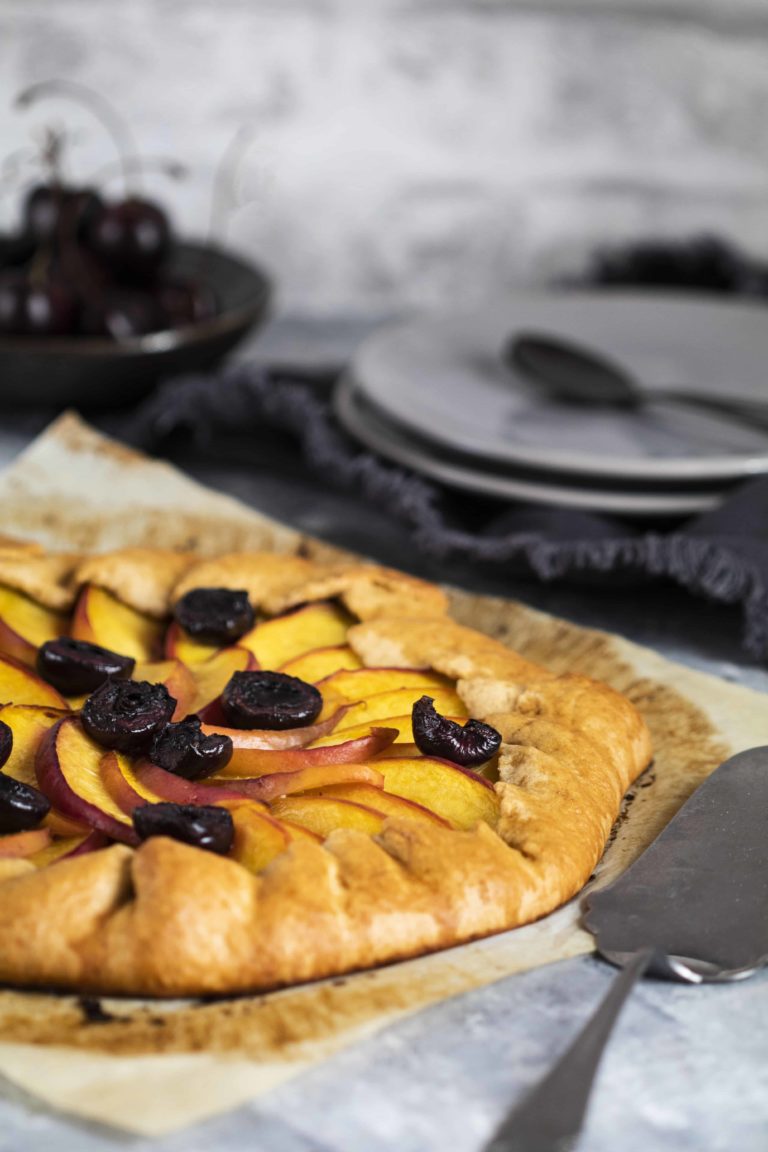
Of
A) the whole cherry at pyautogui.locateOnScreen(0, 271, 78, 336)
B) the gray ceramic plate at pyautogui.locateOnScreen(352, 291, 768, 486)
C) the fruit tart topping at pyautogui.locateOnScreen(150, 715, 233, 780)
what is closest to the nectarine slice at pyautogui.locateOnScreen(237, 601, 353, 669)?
the fruit tart topping at pyautogui.locateOnScreen(150, 715, 233, 780)

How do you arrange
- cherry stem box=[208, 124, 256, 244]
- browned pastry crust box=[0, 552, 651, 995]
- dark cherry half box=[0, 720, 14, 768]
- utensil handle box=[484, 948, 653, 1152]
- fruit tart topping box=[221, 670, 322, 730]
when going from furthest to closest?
cherry stem box=[208, 124, 256, 244] → fruit tart topping box=[221, 670, 322, 730] → dark cherry half box=[0, 720, 14, 768] → browned pastry crust box=[0, 552, 651, 995] → utensil handle box=[484, 948, 653, 1152]

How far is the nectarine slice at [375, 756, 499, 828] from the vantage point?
1.59 m

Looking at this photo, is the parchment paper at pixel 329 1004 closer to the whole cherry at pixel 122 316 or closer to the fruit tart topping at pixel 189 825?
the fruit tart topping at pixel 189 825

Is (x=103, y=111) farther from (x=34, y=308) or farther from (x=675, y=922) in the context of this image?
(x=675, y=922)

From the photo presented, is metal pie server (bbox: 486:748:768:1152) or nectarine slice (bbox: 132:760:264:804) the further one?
nectarine slice (bbox: 132:760:264:804)

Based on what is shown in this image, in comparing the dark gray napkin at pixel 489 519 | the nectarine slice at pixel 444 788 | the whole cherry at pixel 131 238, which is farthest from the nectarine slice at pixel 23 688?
the whole cherry at pixel 131 238

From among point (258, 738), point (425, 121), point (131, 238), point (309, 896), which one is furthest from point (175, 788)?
point (425, 121)

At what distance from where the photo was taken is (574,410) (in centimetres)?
267

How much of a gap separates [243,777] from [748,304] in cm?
213

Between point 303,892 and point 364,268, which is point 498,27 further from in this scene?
point 303,892

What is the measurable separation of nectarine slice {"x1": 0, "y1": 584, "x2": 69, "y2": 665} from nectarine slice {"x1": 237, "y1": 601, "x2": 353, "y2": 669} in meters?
0.30

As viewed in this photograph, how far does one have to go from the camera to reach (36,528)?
2.53 meters

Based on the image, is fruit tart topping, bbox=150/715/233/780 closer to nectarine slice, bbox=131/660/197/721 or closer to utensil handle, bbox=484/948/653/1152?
Answer: nectarine slice, bbox=131/660/197/721

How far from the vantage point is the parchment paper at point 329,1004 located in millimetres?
1192
